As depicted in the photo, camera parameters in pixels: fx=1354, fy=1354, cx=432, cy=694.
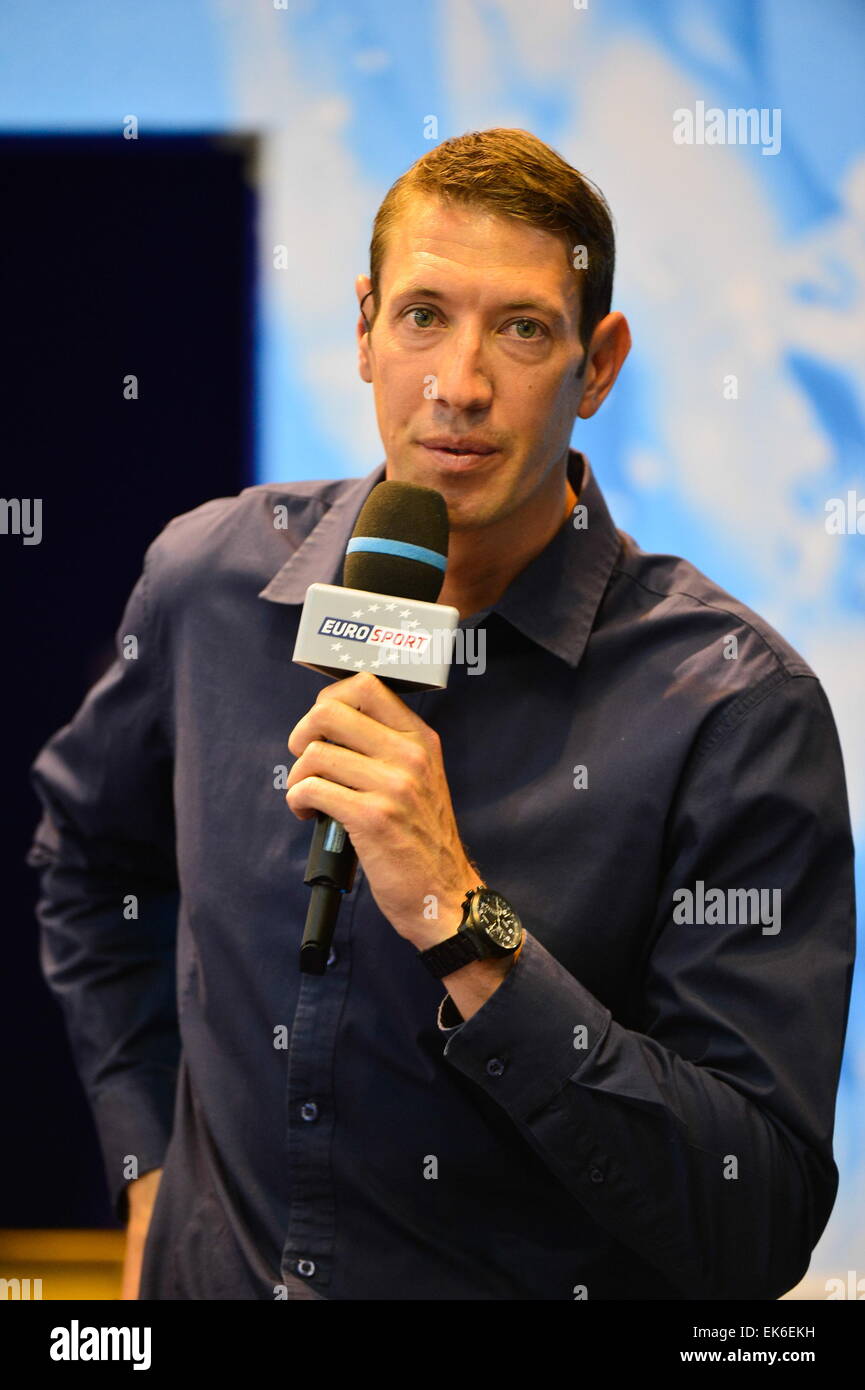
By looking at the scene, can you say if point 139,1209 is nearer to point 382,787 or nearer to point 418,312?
point 382,787

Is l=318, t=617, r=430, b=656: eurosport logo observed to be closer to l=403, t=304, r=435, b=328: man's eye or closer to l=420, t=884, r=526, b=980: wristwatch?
l=420, t=884, r=526, b=980: wristwatch

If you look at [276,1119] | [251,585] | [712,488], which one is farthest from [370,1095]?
[712,488]

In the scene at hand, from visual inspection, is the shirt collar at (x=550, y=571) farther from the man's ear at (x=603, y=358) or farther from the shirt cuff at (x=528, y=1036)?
the shirt cuff at (x=528, y=1036)

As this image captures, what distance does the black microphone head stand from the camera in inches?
51.4

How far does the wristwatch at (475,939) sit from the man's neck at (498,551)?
0.46 metres

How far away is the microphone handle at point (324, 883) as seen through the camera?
3.69ft

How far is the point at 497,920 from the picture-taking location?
4.19 feet

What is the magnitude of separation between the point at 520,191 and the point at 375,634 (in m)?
0.60

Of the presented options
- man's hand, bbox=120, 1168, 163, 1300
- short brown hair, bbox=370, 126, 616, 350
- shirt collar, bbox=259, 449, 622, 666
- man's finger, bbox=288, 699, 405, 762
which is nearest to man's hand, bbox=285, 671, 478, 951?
man's finger, bbox=288, 699, 405, 762

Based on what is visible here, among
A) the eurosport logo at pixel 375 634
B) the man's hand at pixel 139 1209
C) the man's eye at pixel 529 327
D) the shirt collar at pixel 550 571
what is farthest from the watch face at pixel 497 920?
the man's hand at pixel 139 1209

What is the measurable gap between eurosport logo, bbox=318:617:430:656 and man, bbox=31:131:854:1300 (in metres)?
0.06

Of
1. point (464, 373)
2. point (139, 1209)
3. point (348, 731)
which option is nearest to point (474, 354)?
point (464, 373)
